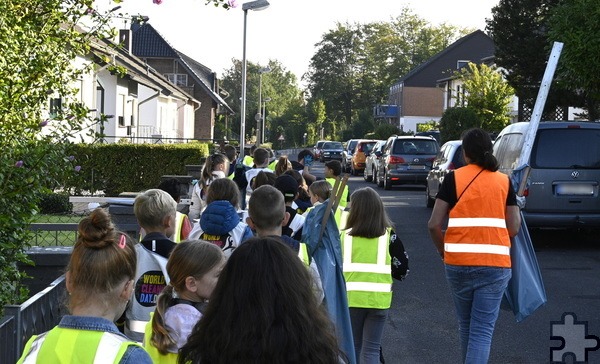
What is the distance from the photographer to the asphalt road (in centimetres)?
827

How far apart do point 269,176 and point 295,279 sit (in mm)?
6451

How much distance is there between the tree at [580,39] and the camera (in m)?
16.7

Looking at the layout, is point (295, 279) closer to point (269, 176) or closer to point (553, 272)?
point (269, 176)

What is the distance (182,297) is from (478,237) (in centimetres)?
325

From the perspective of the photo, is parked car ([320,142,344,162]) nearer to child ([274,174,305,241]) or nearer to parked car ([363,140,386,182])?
parked car ([363,140,386,182])

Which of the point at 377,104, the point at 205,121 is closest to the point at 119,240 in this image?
the point at 205,121

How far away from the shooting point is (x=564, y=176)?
46.8ft

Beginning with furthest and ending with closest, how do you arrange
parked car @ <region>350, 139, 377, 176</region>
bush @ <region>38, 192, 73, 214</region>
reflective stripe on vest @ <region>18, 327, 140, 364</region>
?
1. parked car @ <region>350, 139, 377, 176</region>
2. bush @ <region>38, 192, 73, 214</region>
3. reflective stripe on vest @ <region>18, 327, 140, 364</region>

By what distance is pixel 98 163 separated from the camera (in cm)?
2395

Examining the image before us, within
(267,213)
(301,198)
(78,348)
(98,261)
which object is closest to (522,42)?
(301,198)

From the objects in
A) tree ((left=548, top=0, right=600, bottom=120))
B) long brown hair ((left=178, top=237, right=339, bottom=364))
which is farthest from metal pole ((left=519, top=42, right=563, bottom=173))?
tree ((left=548, top=0, right=600, bottom=120))

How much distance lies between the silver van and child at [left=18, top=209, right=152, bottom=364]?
38.2ft

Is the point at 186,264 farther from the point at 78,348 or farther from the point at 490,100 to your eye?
the point at 490,100

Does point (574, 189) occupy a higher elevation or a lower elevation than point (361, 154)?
higher
